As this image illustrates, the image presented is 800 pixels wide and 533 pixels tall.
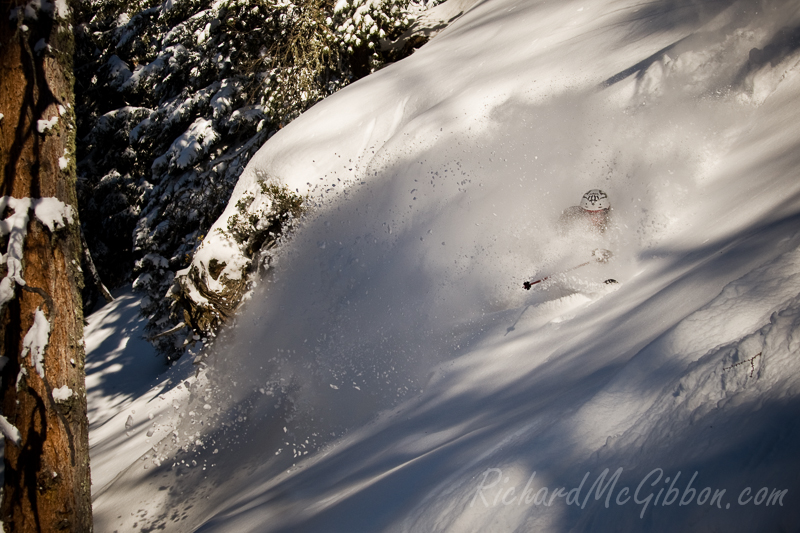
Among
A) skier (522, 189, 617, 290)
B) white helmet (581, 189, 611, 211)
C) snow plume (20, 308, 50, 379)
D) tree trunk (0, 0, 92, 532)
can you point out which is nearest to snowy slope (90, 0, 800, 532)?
skier (522, 189, 617, 290)

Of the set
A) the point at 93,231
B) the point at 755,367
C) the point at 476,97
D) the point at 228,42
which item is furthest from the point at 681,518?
the point at 93,231

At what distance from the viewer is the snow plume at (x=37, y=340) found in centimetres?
276

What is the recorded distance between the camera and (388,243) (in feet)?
21.4

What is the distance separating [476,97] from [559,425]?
576cm

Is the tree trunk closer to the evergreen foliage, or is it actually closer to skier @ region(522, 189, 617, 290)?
skier @ region(522, 189, 617, 290)

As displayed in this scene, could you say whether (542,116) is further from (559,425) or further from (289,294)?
(559,425)

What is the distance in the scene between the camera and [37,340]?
277 cm

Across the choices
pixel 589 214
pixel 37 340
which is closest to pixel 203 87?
pixel 589 214

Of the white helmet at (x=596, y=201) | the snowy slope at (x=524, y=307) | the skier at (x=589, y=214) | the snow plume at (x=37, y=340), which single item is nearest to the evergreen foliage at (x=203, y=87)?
the snowy slope at (x=524, y=307)

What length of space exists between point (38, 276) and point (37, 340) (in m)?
0.39

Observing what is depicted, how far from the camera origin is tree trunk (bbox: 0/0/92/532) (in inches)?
108

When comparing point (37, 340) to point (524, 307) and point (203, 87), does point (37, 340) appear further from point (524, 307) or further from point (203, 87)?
point (203, 87)

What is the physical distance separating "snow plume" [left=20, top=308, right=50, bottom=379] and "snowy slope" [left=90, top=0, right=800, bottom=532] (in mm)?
1692

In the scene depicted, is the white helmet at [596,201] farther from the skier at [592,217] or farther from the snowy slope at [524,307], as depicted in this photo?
the snowy slope at [524,307]
